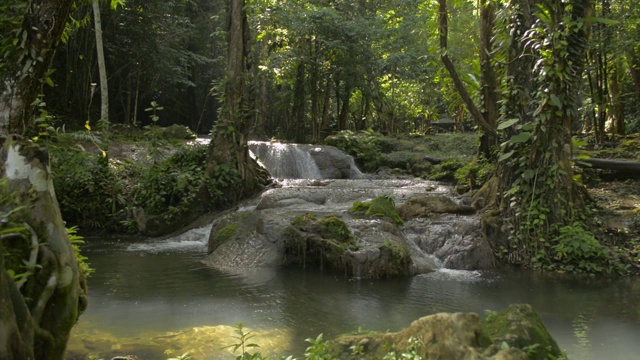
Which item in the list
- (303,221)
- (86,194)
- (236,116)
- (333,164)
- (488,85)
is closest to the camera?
(303,221)

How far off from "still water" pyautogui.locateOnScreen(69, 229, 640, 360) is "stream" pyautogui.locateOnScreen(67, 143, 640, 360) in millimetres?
13

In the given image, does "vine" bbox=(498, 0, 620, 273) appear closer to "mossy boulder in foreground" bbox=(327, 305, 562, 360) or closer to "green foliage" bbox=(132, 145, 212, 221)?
"mossy boulder in foreground" bbox=(327, 305, 562, 360)

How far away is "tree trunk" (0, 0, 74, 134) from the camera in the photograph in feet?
12.9

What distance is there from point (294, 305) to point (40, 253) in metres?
4.19

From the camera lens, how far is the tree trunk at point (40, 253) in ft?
9.07

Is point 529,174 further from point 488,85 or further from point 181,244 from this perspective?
point 181,244

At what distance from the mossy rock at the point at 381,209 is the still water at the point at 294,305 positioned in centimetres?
177

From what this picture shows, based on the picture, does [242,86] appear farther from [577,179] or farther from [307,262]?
[577,179]

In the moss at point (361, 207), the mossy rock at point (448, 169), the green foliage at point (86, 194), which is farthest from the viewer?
the mossy rock at point (448, 169)

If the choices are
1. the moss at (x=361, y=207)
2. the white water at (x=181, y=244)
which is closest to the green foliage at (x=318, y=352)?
the moss at (x=361, y=207)

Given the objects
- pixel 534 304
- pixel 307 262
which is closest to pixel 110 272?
pixel 307 262

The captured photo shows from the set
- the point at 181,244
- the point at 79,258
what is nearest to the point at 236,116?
the point at 181,244

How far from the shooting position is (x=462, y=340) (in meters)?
→ 2.97

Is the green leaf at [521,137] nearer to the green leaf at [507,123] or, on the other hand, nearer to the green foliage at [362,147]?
the green leaf at [507,123]
